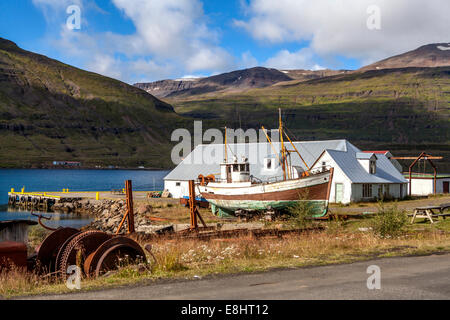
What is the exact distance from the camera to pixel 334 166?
5212cm

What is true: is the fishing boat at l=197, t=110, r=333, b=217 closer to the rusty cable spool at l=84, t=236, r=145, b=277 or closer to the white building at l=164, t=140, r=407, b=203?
the white building at l=164, t=140, r=407, b=203

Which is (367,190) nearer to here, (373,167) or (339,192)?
(339,192)

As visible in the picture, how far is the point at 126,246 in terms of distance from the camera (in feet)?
49.6

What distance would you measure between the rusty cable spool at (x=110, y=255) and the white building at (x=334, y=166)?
32.6 meters

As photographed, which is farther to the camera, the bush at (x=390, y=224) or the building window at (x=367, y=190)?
the building window at (x=367, y=190)

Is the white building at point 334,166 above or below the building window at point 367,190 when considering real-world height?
above

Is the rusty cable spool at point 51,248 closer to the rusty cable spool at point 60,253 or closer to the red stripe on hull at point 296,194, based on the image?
the rusty cable spool at point 60,253

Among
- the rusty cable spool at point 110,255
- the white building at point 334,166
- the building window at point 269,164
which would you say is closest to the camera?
the rusty cable spool at point 110,255

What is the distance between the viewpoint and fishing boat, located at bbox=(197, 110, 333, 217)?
121ft

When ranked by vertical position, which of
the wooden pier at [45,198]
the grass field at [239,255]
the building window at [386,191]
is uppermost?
the grass field at [239,255]

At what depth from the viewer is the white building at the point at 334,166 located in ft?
169

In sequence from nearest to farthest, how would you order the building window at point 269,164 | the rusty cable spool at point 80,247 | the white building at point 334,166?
the rusty cable spool at point 80,247 → the white building at point 334,166 → the building window at point 269,164

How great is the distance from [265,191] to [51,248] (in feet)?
80.4

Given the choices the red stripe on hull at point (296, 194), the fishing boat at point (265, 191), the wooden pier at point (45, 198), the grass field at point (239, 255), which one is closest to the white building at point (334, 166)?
the fishing boat at point (265, 191)
